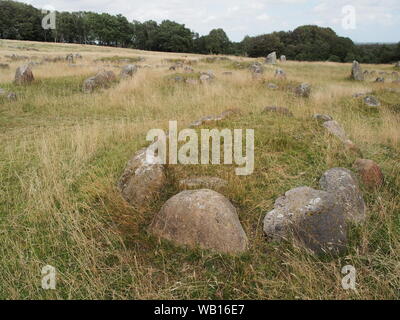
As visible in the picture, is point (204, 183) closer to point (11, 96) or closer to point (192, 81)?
point (11, 96)

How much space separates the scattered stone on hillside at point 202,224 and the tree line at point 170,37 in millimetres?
61578

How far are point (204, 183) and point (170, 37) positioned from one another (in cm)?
7103

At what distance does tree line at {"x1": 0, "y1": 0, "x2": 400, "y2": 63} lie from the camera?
60469 mm

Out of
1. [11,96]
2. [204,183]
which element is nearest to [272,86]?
[204,183]

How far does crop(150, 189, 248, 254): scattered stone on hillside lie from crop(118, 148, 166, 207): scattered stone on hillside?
0.51m

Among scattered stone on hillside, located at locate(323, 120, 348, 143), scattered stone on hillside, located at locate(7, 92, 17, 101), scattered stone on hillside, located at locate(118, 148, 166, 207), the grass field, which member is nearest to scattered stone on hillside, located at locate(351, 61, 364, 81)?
the grass field

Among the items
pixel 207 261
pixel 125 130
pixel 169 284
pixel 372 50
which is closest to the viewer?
pixel 169 284

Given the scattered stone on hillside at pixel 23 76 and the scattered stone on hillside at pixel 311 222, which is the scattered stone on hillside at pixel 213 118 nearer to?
the scattered stone on hillside at pixel 311 222

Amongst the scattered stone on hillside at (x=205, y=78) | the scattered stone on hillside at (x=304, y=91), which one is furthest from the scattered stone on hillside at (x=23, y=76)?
the scattered stone on hillside at (x=304, y=91)

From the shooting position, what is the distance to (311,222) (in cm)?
341
